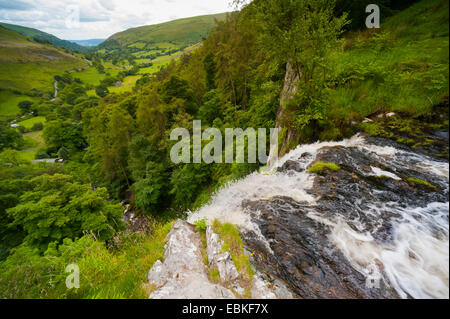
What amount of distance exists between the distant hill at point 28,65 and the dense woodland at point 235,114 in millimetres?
131783

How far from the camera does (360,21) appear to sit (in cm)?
1295

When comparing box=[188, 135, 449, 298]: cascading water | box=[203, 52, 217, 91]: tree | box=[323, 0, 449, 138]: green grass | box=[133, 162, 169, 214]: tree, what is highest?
box=[203, 52, 217, 91]: tree

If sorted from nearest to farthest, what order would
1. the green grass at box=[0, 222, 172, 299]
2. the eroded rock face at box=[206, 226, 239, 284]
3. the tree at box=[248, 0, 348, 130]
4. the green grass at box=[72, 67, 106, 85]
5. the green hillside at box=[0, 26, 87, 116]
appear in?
the green grass at box=[0, 222, 172, 299], the eroded rock face at box=[206, 226, 239, 284], the tree at box=[248, 0, 348, 130], the green hillside at box=[0, 26, 87, 116], the green grass at box=[72, 67, 106, 85]

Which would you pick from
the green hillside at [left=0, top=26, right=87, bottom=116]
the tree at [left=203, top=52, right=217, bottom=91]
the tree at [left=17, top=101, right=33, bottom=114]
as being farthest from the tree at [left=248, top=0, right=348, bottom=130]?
the green hillside at [left=0, top=26, right=87, bottom=116]

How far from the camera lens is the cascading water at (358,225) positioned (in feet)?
12.1

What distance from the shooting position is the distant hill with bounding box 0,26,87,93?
101 m

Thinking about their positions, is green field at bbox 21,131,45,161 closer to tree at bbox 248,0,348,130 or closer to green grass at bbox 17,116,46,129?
green grass at bbox 17,116,46,129

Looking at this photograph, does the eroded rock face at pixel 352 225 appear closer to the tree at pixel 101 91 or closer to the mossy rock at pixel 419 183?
the mossy rock at pixel 419 183

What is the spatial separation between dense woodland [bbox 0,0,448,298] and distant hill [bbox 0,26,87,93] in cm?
13178

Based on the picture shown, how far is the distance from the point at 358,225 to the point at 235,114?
54.2 ft

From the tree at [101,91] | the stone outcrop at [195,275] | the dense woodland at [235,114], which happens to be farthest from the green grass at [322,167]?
the tree at [101,91]

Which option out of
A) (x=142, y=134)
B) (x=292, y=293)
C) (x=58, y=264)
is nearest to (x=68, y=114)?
(x=142, y=134)

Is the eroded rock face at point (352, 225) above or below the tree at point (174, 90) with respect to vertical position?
below
